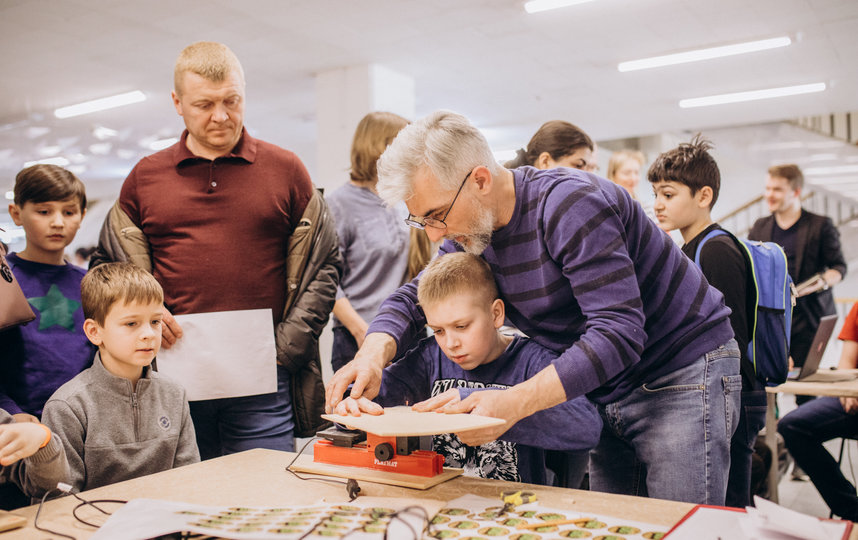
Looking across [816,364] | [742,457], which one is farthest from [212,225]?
[816,364]

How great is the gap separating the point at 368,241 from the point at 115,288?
113 centimetres

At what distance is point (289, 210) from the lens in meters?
2.06

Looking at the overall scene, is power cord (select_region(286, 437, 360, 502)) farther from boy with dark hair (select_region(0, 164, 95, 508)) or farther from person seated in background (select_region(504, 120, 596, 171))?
person seated in background (select_region(504, 120, 596, 171))

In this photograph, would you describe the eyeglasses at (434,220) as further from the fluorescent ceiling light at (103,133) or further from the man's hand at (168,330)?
the fluorescent ceiling light at (103,133)

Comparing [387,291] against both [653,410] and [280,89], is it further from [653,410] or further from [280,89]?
[280,89]

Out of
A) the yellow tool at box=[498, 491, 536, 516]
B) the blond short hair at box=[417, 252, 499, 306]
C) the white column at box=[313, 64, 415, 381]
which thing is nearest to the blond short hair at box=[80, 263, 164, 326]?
the blond short hair at box=[417, 252, 499, 306]

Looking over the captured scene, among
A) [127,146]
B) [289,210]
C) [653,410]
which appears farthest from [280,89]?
[653,410]

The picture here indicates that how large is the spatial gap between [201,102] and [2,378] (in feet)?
3.12

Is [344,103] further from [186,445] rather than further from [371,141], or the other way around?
Result: [186,445]

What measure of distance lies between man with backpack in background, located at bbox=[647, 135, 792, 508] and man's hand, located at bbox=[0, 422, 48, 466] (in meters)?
1.80

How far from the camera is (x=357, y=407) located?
4.53 ft

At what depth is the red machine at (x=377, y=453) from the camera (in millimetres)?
1349

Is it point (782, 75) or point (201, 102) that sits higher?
point (782, 75)

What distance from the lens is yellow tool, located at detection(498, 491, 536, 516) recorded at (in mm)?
1170
